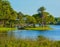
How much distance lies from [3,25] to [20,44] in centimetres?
7310

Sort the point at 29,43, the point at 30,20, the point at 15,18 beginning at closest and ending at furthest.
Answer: the point at 29,43 < the point at 15,18 < the point at 30,20

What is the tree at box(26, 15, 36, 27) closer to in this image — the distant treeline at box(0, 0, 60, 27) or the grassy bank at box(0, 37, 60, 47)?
the distant treeline at box(0, 0, 60, 27)

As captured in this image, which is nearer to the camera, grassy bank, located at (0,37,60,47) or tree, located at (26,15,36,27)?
grassy bank, located at (0,37,60,47)

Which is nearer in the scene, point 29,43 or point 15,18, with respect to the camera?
point 29,43

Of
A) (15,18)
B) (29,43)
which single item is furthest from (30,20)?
(29,43)

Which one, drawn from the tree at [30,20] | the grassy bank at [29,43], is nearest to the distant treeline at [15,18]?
the tree at [30,20]

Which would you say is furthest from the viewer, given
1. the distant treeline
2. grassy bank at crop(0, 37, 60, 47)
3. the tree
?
the tree

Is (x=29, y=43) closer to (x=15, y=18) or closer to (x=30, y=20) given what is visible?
(x=15, y=18)

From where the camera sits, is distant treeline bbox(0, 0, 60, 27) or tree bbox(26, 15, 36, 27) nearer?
distant treeline bbox(0, 0, 60, 27)

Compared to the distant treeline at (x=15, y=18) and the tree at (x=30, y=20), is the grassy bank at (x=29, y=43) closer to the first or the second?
the distant treeline at (x=15, y=18)

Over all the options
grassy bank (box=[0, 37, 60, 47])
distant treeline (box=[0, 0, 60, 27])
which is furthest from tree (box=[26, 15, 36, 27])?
grassy bank (box=[0, 37, 60, 47])

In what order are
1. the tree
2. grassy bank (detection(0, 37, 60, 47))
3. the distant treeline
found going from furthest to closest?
the tree
the distant treeline
grassy bank (detection(0, 37, 60, 47))

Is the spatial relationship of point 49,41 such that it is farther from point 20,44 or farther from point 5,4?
point 5,4

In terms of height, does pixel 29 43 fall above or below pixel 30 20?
above
